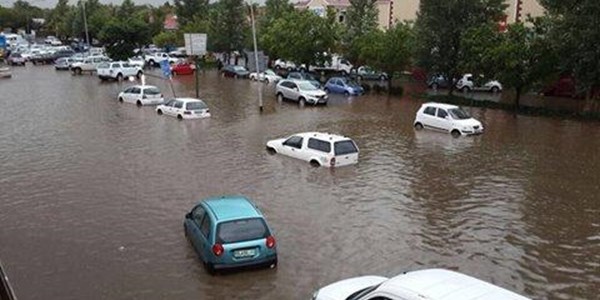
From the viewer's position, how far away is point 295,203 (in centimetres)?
1939

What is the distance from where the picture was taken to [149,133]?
30.9m

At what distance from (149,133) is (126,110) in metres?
8.53

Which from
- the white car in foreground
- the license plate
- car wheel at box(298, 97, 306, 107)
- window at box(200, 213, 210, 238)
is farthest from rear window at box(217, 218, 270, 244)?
car wheel at box(298, 97, 306, 107)

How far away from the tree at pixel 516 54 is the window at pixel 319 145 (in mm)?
19415

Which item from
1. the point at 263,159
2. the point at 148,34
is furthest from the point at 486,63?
the point at 148,34

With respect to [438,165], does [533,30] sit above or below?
above

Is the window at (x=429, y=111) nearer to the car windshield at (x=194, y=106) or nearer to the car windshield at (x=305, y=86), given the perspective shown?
the car windshield at (x=305, y=86)

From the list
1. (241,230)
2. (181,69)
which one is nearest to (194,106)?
(241,230)

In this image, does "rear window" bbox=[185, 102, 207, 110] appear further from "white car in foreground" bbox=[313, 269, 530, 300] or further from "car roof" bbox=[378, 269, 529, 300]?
"car roof" bbox=[378, 269, 529, 300]

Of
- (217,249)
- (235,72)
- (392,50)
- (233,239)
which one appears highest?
(392,50)

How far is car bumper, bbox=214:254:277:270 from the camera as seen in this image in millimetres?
13461

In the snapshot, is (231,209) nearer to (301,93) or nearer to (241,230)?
(241,230)

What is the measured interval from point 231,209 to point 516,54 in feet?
97.1

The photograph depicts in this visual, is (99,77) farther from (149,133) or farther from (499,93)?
(499,93)
